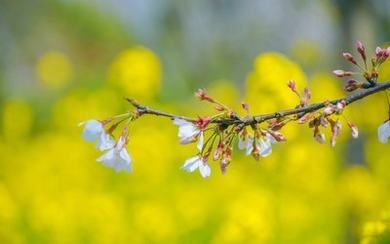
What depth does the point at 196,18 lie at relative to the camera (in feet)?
26.7

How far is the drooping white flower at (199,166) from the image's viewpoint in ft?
3.94

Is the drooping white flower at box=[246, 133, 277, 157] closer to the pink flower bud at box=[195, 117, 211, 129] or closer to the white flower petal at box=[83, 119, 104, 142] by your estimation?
the pink flower bud at box=[195, 117, 211, 129]

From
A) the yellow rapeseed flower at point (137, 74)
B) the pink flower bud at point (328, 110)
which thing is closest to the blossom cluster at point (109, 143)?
the pink flower bud at point (328, 110)

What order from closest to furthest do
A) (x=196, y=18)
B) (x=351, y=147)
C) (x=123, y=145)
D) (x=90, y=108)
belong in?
(x=123, y=145) < (x=351, y=147) < (x=90, y=108) < (x=196, y=18)

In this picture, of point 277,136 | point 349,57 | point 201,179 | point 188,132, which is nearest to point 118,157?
point 188,132

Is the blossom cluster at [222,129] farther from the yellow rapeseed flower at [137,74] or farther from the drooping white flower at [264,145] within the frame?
the yellow rapeseed flower at [137,74]

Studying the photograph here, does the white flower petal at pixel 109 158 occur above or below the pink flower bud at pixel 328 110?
below

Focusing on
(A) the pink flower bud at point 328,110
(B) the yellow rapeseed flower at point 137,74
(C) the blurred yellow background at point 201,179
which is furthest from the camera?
(B) the yellow rapeseed flower at point 137,74

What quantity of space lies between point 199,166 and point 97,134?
0.14 m

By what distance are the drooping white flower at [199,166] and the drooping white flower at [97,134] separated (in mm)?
106

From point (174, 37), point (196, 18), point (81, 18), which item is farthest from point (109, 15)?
point (196, 18)

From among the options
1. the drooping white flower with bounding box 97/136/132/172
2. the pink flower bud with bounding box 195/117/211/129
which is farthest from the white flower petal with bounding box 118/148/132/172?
the pink flower bud with bounding box 195/117/211/129

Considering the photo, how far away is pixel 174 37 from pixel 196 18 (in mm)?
860

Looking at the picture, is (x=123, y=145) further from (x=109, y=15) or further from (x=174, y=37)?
(x=109, y=15)
